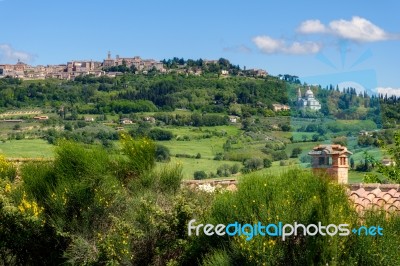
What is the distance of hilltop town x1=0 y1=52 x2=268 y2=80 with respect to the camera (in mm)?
85375

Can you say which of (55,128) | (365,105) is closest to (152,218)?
(365,105)

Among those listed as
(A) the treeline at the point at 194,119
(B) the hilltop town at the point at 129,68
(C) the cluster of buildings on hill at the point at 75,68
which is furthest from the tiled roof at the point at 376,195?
(C) the cluster of buildings on hill at the point at 75,68

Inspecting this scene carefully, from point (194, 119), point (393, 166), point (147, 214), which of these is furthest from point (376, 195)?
point (194, 119)

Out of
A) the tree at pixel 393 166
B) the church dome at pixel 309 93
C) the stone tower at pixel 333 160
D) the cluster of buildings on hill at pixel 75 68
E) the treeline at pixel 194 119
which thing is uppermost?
the cluster of buildings on hill at pixel 75 68

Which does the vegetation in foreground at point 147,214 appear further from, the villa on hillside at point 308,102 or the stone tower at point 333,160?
the villa on hillside at point 308,102

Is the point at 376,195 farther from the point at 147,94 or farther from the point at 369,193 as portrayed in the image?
the point at 147,94

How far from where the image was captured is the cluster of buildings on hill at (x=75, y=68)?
91.8 m

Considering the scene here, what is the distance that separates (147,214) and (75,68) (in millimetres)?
99641

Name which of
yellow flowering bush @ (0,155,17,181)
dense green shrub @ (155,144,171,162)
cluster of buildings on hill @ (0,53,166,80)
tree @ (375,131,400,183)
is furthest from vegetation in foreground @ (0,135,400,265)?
cluster of buildings on hill @ (0,53,166,80)

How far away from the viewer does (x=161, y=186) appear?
32.2 ft

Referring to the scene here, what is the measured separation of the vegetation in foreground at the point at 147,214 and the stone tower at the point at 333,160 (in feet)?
6.31

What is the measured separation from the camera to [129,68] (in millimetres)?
93875

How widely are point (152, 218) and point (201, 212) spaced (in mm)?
629

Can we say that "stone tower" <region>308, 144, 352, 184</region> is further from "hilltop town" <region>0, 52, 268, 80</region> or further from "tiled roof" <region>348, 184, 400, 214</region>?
"hilltop town" <region>0, 52, 268, 80</region>
